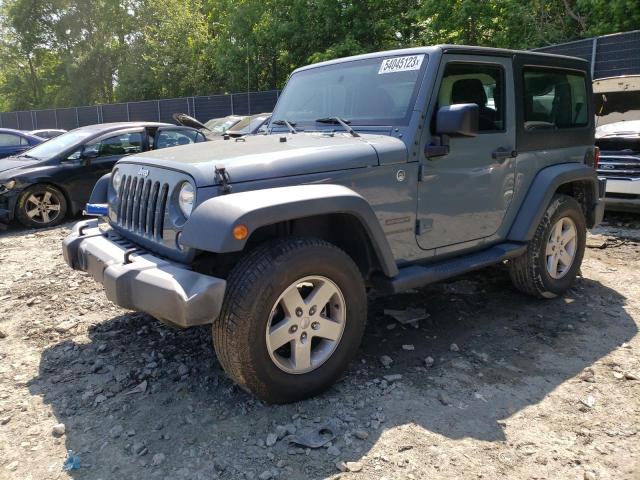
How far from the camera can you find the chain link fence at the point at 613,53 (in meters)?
9.73

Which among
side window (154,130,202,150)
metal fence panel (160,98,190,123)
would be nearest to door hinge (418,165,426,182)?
side window (154,130,202,150)

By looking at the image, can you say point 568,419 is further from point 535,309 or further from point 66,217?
A: point 66,217

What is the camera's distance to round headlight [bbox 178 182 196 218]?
9.30ft

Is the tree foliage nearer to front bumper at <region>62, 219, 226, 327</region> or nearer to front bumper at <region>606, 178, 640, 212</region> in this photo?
front bumper at <region>606, 178, 640, 212</region>

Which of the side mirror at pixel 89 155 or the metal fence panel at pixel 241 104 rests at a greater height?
the metal fence panel at pixel 241 104

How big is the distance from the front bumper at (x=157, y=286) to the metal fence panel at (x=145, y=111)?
22.4m

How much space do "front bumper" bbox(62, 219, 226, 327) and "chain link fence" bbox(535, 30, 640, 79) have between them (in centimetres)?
958

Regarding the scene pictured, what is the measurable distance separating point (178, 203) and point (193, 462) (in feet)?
4.38

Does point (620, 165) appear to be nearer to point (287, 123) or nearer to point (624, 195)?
point (624, 195)

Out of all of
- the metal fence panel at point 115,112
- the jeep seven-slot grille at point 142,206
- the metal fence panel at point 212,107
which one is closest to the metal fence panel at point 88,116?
the metal fence panel at point 115,112

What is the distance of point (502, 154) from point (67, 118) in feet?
99.7

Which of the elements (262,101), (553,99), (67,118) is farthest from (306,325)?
(67,118)

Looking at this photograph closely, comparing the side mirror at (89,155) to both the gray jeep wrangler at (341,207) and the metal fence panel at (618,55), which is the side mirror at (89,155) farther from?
the metal fence panel at (618,55)

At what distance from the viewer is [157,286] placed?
103 inches
